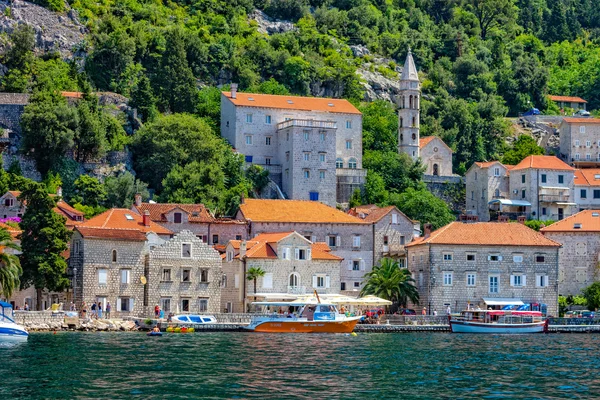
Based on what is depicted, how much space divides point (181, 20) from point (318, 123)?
115ft

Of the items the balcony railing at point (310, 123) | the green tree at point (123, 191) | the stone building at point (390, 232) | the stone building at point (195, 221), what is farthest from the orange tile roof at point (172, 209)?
the balcony railing at point (310, 123)

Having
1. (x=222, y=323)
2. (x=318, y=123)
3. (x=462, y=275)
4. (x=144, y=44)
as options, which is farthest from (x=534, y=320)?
(x=144, y=44)

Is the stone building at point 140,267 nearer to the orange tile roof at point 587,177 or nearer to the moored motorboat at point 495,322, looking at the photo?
the moored motorboat at point 495,322

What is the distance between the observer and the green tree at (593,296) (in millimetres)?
88250

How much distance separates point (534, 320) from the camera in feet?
263

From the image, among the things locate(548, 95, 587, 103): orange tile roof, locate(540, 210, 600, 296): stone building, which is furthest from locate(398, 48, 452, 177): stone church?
locate(548, 95, 587, 103): orange tile roof

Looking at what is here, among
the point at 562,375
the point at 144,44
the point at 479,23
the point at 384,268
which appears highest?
the point at 479,23

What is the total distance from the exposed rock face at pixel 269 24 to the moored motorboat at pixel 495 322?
6999 centimetres

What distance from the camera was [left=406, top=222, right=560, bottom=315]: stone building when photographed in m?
85.2

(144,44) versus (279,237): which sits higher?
(144,44)

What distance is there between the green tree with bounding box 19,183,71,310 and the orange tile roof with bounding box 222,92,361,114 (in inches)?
1375

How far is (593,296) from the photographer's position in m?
88.7

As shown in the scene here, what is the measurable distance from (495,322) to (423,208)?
22.2 meters

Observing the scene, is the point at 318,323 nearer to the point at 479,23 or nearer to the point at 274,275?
the point at 274,275
